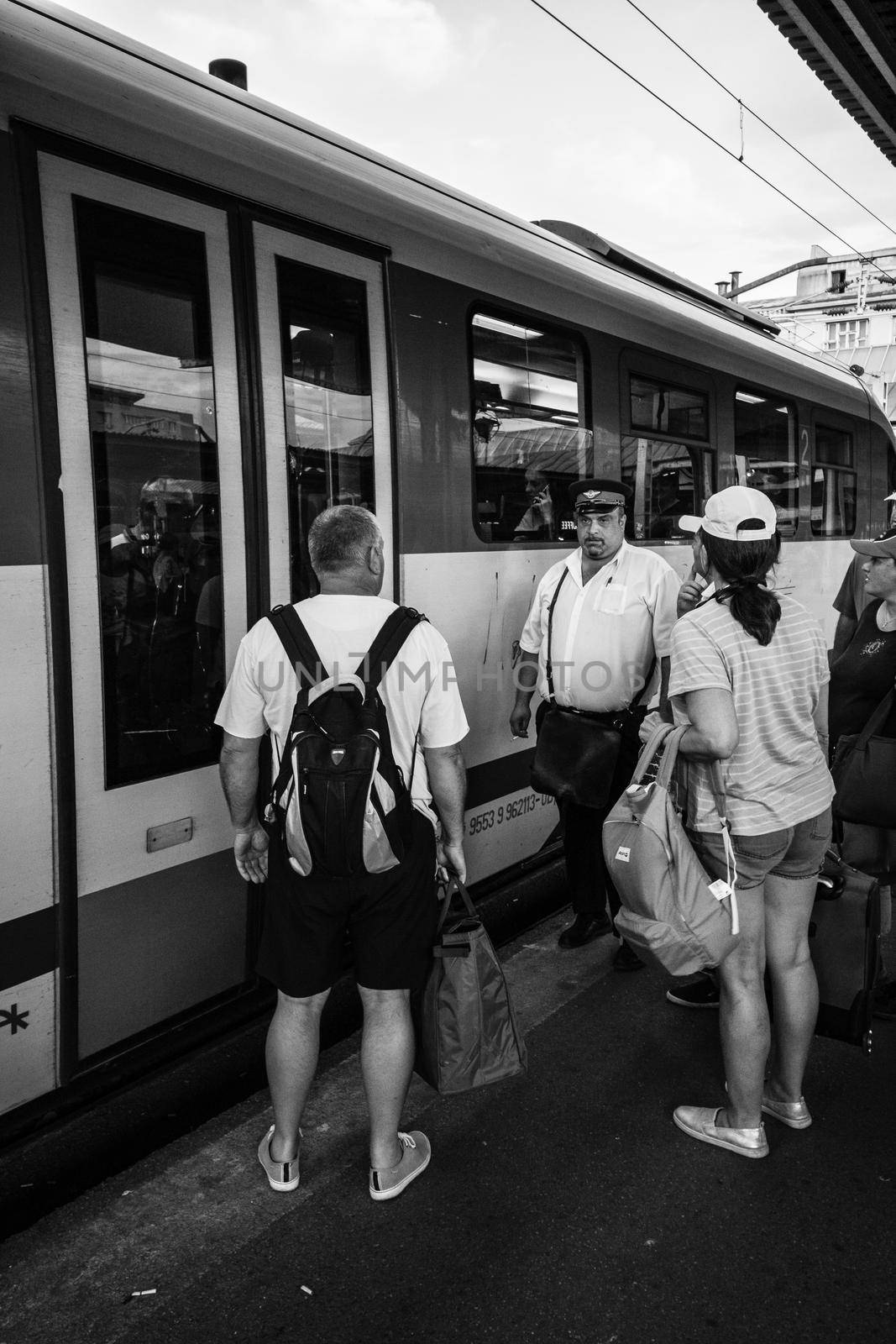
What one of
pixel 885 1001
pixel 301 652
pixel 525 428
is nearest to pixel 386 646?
pixel 301 652

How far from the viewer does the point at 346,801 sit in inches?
102

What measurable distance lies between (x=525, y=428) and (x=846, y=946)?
2.53m

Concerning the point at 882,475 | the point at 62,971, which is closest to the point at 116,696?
the point at 62,971

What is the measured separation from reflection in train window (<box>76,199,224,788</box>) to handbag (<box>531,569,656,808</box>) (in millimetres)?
1481

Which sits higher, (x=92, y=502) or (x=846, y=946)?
(x=92, y=502)

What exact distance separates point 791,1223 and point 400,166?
142 inches

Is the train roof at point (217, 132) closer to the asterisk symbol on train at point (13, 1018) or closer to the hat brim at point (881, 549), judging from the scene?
the hat brim at point (881, 549)

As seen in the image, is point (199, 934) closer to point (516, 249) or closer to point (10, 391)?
point (10, 391)

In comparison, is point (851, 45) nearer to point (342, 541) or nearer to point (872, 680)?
point (872, 680)

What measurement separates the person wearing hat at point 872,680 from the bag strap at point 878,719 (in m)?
0.03

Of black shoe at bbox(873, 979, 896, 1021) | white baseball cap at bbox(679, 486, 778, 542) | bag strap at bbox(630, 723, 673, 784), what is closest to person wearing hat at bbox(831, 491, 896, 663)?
black shoe at bbox(873, 979, 896, 1021)

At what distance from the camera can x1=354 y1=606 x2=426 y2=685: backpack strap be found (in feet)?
8.79

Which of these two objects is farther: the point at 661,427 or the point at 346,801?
the point at 661,427

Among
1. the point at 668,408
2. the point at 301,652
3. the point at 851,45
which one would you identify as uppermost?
the point at 851,45
